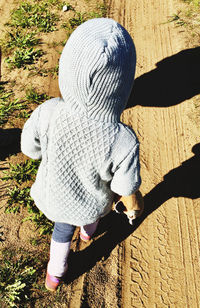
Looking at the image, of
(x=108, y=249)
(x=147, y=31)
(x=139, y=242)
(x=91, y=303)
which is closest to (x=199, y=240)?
(x=139, y=242)

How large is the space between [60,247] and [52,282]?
0.61 metres

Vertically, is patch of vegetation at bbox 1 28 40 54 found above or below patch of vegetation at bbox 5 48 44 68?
above

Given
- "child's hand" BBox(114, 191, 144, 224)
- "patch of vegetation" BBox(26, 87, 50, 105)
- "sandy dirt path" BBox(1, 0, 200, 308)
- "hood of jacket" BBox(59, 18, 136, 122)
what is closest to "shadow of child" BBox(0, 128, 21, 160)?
"patch of vegetation" BBox(26, 87, 50, 105)

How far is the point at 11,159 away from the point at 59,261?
158cm

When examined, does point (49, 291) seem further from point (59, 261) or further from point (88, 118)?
point (88, 118)

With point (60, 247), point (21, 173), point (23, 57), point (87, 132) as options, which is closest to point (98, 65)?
point (87, 132)

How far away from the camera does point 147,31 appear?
16.1 feet

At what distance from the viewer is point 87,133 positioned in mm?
1367

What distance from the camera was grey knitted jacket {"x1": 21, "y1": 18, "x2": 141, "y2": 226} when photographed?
118 centimetres

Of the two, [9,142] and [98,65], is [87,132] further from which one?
[9,142]

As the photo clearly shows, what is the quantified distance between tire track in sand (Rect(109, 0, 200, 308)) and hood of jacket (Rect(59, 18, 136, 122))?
1.96 metres

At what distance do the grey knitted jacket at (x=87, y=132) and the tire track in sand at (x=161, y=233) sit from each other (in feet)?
4.11

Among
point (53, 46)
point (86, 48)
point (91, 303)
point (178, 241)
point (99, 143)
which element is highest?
point (86, 48)

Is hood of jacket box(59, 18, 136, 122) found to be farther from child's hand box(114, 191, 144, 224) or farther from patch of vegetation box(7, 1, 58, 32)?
patch of vegetation box(7, 1, 58, 32)
